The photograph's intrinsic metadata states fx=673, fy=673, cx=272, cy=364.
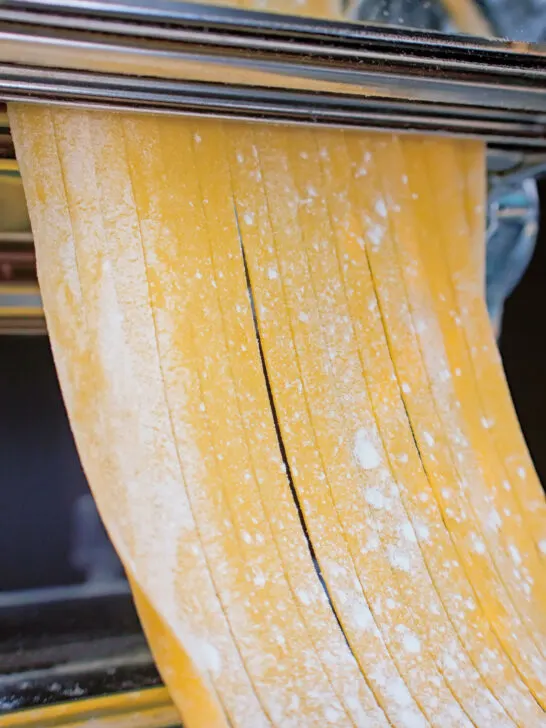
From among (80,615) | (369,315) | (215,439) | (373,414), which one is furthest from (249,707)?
(80,615)

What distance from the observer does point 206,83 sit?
82 cm

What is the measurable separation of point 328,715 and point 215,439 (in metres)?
0.34

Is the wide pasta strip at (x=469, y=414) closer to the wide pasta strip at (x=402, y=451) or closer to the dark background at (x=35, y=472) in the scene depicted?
the wide pasta strip at (x=402, y=451)

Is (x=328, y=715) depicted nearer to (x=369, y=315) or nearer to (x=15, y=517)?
(x=369, y=315)

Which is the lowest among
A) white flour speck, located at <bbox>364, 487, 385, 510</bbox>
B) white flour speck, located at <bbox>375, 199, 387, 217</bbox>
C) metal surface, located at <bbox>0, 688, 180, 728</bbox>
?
metal surface, located at <bbox>0, 688, 180, 728</bbox>

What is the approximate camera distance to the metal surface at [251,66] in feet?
2.32

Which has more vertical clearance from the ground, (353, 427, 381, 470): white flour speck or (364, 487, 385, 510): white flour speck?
(353, 427, 381, 470): white flour speck

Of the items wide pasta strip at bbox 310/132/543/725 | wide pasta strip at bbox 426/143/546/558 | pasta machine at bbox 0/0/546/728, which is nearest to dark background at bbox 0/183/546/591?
pasta machine at bbox 0/0/546/728

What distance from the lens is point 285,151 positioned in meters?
0.97

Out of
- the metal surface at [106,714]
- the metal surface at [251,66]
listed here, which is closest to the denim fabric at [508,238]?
the metal surface at [251,66]

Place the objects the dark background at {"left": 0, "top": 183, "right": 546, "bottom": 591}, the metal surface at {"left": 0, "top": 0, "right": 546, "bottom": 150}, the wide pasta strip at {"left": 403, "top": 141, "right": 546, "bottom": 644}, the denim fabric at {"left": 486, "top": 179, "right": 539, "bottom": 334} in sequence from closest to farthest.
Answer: the metal surface at {"left": 0, "top": 0, "right": 546, "bottom": 150}
the wide pasta strip at {"left": 403, "top": 141, "right": 546, "bottom": 644}
the denim fabric at {"left": 486, "top": 179, "right": 539, "bottom": 334}
the dark background at {"left": 0, "top": 183, "right": 546, "bottom": 591}

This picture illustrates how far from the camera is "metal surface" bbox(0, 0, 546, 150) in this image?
71 cm

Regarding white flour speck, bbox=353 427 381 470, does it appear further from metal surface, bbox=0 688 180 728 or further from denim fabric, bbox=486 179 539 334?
denim fabric, bbox=486 179 539 334

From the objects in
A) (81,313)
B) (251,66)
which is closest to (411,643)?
(81,313)
